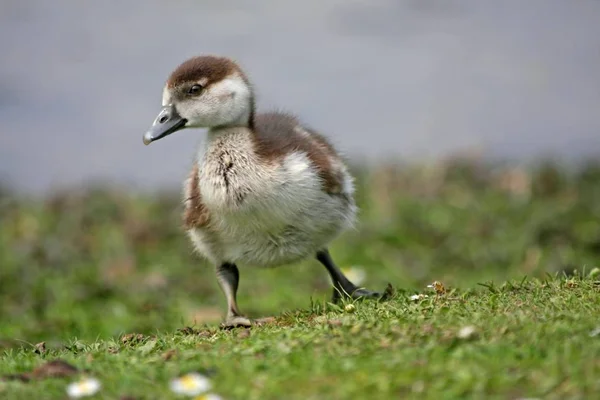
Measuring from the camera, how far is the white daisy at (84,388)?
3734 mm

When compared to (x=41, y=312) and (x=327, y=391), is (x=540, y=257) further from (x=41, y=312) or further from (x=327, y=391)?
(x=327, y=391)

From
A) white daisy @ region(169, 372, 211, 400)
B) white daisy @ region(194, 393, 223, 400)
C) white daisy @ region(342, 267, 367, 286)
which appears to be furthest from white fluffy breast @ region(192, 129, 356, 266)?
white daisy @ region(342, 267, 367, 286)

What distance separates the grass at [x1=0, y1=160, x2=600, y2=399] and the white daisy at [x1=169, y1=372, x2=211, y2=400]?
0.06 m

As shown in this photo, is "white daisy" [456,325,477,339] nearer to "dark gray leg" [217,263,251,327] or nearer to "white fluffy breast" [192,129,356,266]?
"white fluffy breast" [192,129,356,266]

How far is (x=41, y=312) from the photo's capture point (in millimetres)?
8188

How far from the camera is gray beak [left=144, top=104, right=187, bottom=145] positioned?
18.6ft

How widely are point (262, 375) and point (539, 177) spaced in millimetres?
8618

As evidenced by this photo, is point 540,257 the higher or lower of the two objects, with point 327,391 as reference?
lower

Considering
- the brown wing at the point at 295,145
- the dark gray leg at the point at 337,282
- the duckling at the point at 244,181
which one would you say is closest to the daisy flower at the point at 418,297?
the duckling at the point at 244,181

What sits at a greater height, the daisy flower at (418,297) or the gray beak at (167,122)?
the gray beak at (167,122)

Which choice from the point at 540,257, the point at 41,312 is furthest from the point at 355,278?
the point at 41,312

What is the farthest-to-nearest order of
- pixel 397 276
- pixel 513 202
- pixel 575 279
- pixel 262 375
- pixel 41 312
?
pixel 513 202
pixel 397 276
pixel 41 312
pixel 575 279
pixel 262 375

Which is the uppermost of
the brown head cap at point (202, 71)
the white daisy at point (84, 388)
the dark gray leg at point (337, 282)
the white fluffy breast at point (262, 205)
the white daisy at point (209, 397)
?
the brown head cap at point (202, 71)

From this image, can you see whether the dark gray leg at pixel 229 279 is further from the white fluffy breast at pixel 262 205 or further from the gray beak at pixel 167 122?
the gray beak at pixel 167 122
